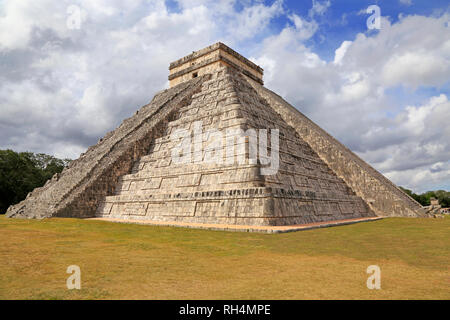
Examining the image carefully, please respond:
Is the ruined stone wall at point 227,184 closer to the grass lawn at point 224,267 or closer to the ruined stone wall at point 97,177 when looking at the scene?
the ruined stone wall at point 97,177

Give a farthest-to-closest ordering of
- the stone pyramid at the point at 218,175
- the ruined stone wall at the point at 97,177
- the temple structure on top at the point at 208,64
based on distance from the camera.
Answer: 1. the temple structure on top at the point at 208,64
2. the ruined stone wall at the point at 97,177
3. the stone pyramid at the point at 218,175

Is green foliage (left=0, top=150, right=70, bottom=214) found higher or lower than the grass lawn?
higher

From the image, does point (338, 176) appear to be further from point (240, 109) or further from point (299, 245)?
point (299, 245)

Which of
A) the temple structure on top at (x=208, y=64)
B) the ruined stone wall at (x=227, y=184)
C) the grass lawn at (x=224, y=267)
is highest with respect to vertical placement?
the temple structure on top at (x=208, y=64)

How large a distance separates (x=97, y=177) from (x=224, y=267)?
39.1 ft

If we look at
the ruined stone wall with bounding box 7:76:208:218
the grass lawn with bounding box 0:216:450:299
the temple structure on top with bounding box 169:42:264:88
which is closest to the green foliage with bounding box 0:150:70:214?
the ruined stone wall with bounding box 7:76:208:218

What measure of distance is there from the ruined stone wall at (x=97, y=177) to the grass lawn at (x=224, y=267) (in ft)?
21.9

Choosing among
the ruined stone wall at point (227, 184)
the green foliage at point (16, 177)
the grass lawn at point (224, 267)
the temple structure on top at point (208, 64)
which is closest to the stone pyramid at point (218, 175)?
the ruined stone wall at point (227, 184)

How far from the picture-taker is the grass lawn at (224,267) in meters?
3.10

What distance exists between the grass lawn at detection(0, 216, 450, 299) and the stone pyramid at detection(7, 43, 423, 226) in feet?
9.96

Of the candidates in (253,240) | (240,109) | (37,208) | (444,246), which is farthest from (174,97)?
(444,246)

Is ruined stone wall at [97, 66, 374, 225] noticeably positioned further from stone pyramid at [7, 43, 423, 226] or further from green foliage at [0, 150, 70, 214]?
green foliage at [0, 150, 70, 214]

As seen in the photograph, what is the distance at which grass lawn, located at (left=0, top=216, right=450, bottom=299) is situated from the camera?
3.10 m

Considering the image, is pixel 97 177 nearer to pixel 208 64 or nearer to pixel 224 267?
pixel 224 267
